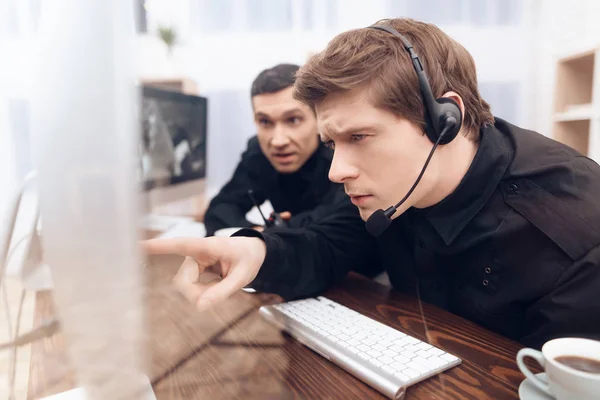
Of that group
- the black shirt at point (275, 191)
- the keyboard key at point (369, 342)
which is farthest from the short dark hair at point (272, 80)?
the keyboard key at point (369, 342)

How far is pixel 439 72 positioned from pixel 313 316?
301mm

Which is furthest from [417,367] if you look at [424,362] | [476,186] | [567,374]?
[476,186]

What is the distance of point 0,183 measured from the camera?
0.22 meters

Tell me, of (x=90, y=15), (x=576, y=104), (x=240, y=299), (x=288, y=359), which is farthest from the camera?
(x=576, y=104)

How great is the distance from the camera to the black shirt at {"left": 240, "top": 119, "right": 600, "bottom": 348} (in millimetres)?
427

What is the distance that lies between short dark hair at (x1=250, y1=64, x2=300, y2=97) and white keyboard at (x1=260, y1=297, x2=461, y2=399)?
43 cm

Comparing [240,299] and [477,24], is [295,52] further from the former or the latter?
[240,299]

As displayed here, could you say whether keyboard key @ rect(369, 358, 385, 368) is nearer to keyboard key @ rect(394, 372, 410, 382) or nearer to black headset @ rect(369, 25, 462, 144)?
keyboard key @ rect(394, 372, 410, 382)

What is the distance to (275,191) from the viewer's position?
98 cm

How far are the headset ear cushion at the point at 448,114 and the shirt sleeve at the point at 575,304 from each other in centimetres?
18

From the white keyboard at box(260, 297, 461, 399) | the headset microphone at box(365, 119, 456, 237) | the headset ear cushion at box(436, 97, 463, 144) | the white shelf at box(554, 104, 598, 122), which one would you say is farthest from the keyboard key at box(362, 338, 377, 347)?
the white shelf at box(554, 104, 598, 122)

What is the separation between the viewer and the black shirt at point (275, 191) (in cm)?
77

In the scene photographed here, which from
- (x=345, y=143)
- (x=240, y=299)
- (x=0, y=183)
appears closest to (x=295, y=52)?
(x=345, y=143)

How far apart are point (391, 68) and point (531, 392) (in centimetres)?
32
